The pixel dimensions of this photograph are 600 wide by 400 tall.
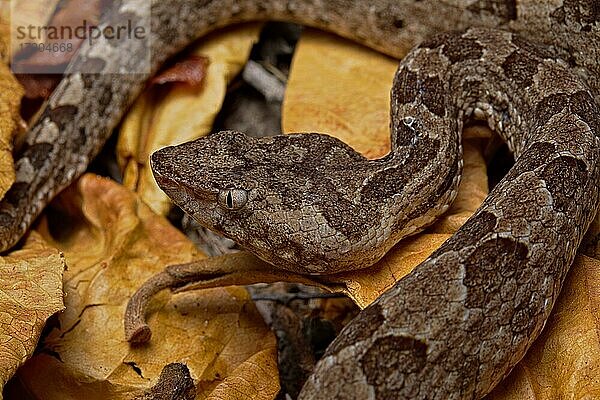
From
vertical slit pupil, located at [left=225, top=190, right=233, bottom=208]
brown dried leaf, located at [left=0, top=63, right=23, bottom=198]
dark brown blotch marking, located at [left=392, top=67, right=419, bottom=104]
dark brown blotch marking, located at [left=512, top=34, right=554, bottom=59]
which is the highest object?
dark brown blotch marking, located at [left=512, top=34, right=554, bottom=59]

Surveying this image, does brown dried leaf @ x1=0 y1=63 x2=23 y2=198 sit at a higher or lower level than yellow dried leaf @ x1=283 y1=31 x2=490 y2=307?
lower

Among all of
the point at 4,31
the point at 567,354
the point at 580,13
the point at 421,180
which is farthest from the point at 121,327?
the point at 580,13

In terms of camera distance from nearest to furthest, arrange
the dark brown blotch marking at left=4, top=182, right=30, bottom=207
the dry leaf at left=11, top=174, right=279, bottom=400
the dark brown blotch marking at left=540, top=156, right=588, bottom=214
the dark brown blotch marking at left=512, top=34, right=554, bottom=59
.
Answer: the dark brown blotch marking at left=540, top=156, right=588, bottom=214 < the dry leaf at left=11, top=174, right=279, bottom=400 < the dark brown blotch marking at left=512, top=34, right=554, bottom=59 < the dark brown blotch marking at left=4, top=182, right=30, bottom=207

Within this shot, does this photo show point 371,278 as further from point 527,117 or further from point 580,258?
point 527,117

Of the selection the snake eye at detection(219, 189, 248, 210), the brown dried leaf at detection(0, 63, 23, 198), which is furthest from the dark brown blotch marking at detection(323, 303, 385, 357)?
the brown dried leaf at detection(0, 63, 23, 198)

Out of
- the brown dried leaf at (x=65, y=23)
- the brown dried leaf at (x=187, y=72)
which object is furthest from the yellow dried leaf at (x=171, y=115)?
the brown dried leaf at (x=65, y=23)

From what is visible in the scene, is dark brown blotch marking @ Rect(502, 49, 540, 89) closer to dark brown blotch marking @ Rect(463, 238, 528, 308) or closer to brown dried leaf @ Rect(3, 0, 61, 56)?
dark brown blotch marking @ Rect(463, 238, 528, 308)

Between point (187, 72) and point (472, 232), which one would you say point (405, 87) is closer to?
point (472, 232)
